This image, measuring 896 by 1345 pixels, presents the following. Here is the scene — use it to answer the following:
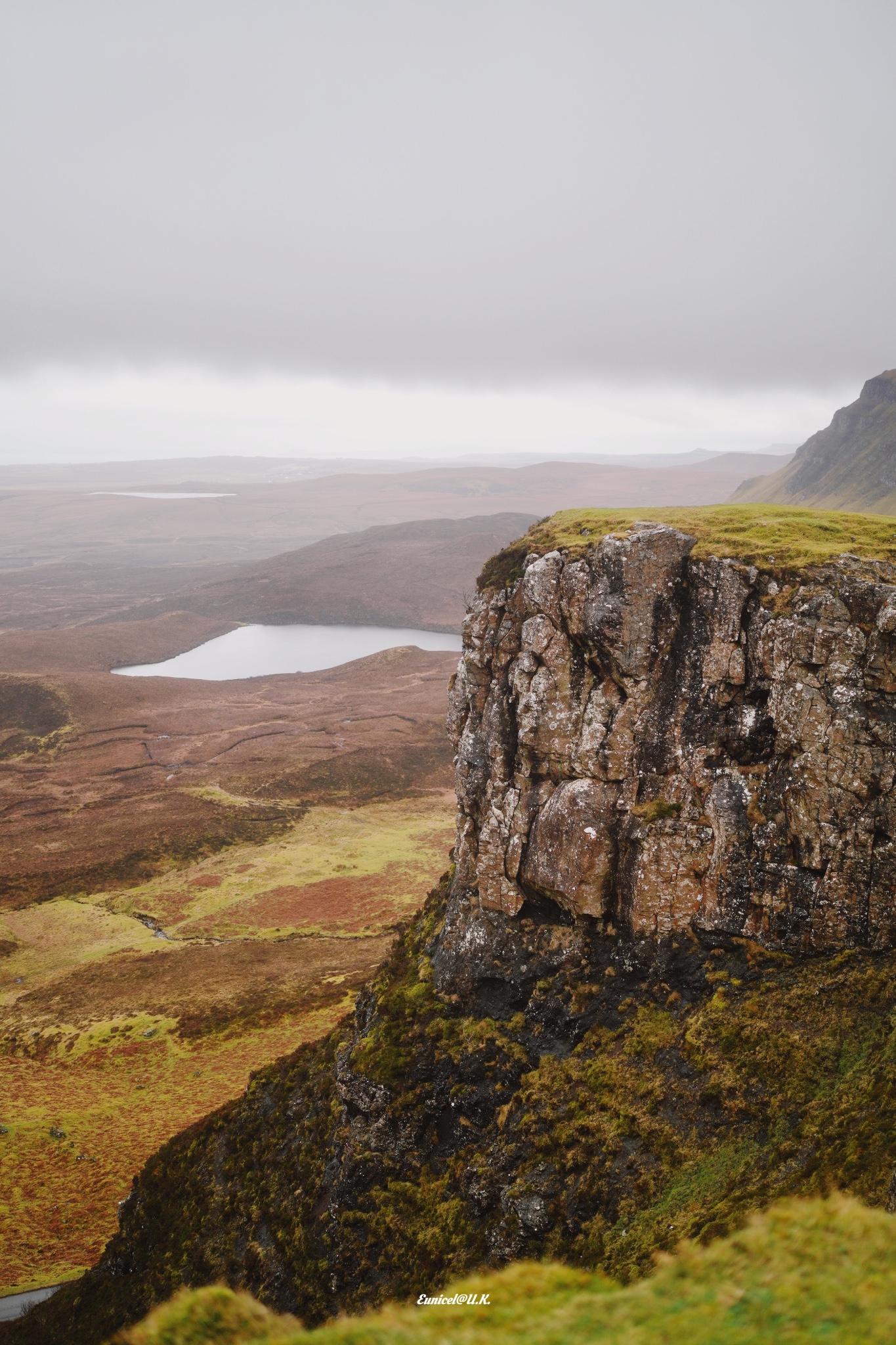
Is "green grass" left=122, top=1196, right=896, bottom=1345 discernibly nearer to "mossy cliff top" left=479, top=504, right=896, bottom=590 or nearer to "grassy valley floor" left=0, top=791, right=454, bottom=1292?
"mossy cliff top" left=479, top=504, right=896, bottom=590

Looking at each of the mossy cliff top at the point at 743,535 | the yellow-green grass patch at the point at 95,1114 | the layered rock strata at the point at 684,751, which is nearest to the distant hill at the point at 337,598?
the yellow-green grass patch at the point at 95,1114

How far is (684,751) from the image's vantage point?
1931 cm

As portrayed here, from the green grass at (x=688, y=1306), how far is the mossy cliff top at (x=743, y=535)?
14.3 metres

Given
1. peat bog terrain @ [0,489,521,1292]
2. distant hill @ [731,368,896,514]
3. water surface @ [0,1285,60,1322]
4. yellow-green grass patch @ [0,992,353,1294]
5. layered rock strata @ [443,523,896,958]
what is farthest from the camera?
distant hill @ [731,368,896,514]

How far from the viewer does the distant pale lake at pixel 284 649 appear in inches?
5502

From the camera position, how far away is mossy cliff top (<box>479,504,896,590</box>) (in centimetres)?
1897

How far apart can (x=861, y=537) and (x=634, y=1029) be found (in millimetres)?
14793

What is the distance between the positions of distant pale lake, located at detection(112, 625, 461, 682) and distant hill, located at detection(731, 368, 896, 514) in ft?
260


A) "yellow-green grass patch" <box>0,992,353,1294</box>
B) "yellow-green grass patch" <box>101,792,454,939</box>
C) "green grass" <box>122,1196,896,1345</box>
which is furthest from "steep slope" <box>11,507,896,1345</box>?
"yellow-green grass patch" <box>101,792,454,939</box>

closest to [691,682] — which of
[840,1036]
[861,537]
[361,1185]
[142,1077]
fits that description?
[861,537]

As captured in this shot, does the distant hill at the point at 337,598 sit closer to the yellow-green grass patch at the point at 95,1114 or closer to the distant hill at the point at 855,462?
the distant hill at the point at 855,462

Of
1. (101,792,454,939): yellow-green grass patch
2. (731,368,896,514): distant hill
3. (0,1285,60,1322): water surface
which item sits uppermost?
(731,368,896,514): distant hill

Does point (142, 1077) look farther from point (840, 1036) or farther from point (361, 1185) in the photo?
point (840, 1036)

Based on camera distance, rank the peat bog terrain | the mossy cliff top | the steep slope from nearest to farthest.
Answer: the steep slope, the mossy cliff top, the peat bog terrain
